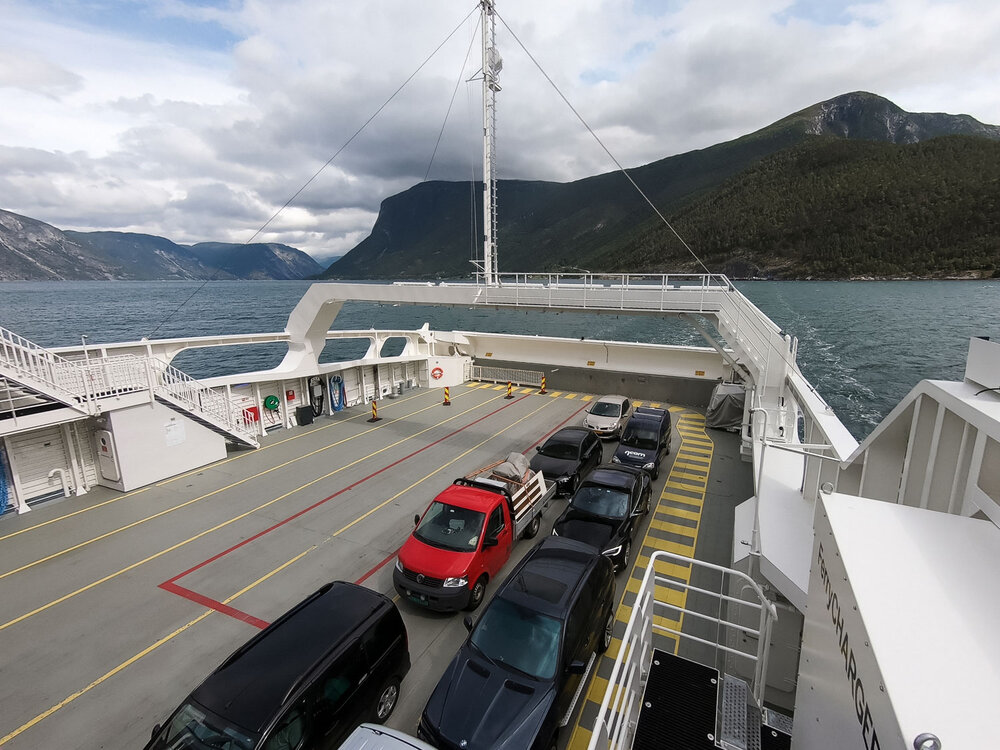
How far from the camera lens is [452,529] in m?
8.33

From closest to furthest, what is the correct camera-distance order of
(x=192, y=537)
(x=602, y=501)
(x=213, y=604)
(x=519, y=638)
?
1. (x=519, y=638)
2. (x=213, y=604)
3. (x=602, y=501)
4. (x=192, y=537)

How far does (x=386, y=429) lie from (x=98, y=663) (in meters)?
10.9

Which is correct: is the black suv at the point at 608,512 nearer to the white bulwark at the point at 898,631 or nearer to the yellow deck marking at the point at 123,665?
the white bulwark at the point at 898,631

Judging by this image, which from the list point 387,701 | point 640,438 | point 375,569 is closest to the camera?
point 387,701

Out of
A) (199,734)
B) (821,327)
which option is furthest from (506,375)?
(821,327)

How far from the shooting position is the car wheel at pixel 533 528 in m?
9.99

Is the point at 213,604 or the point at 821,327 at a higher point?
the point at 821,327

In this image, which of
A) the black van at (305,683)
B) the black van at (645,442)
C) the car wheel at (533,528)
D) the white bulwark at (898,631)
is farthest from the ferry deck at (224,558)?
the white bulwark at (898,631)

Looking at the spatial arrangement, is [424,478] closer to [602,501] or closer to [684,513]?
[602,501]

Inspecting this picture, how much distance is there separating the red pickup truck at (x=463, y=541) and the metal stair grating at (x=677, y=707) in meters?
3.73

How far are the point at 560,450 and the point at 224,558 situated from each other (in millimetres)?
8345

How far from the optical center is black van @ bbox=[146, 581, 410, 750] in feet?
14.8

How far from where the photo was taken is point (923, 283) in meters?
92.8

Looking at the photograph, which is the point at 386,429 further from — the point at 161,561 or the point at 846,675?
the point at 846,675
